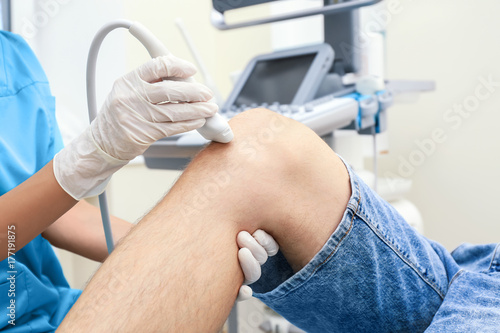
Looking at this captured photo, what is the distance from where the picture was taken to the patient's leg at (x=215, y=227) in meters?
0.50

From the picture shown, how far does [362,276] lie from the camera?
60cm

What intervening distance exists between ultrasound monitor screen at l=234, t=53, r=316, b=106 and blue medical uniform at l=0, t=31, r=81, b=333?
62 cm

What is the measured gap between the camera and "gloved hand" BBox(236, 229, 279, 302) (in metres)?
0.56

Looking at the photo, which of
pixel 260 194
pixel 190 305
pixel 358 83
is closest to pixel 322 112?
pixel 358 83

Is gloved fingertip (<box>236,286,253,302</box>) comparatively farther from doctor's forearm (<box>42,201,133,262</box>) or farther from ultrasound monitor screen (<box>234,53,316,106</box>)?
ultrasound monitor screen (<box>234,53,316,106</box>)

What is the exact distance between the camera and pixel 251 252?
0.57 meters

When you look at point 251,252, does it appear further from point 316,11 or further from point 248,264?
point 316,11

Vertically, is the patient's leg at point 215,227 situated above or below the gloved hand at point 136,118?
below

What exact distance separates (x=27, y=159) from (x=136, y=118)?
353mm

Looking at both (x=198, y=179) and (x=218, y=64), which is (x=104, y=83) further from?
(x=198, y=179)

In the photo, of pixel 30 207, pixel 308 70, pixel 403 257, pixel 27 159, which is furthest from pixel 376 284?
pixel 308 70

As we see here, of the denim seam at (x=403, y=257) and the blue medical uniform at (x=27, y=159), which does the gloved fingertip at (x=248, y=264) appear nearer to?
the denim seam at (x=403, y=257)

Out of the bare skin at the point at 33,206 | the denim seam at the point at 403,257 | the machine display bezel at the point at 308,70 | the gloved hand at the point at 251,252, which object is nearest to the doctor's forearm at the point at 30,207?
the bare skin at the point at 33,206

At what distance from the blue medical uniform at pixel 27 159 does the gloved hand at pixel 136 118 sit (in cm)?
21
